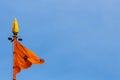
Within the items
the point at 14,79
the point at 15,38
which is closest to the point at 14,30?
the point at 15,38

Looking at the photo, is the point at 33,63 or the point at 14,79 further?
the point at 33,63

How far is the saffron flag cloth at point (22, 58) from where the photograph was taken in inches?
3681

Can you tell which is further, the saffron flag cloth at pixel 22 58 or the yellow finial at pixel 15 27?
the saffron flag cloth at pixel 22 58

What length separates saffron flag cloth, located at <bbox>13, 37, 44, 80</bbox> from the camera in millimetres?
Answer: 93500

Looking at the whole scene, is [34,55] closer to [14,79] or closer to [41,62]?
[41,62]

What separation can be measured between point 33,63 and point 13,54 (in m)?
4.11

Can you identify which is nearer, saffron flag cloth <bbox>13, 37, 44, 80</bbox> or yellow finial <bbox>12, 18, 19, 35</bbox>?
yellow finial <bbox>12, 18, 19, 35</bbox>

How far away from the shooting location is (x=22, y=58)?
95.2 m

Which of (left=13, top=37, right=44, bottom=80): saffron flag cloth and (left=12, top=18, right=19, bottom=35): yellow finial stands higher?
(left=12, top=18, right=19, bottom=35): yellow finial

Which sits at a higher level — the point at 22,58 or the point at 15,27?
the point at 15,27

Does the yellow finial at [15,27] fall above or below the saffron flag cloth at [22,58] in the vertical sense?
above

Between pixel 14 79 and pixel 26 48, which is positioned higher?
pixel 26 48

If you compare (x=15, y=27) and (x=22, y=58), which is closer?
(x=15, y=27)

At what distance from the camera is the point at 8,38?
91.0 m
